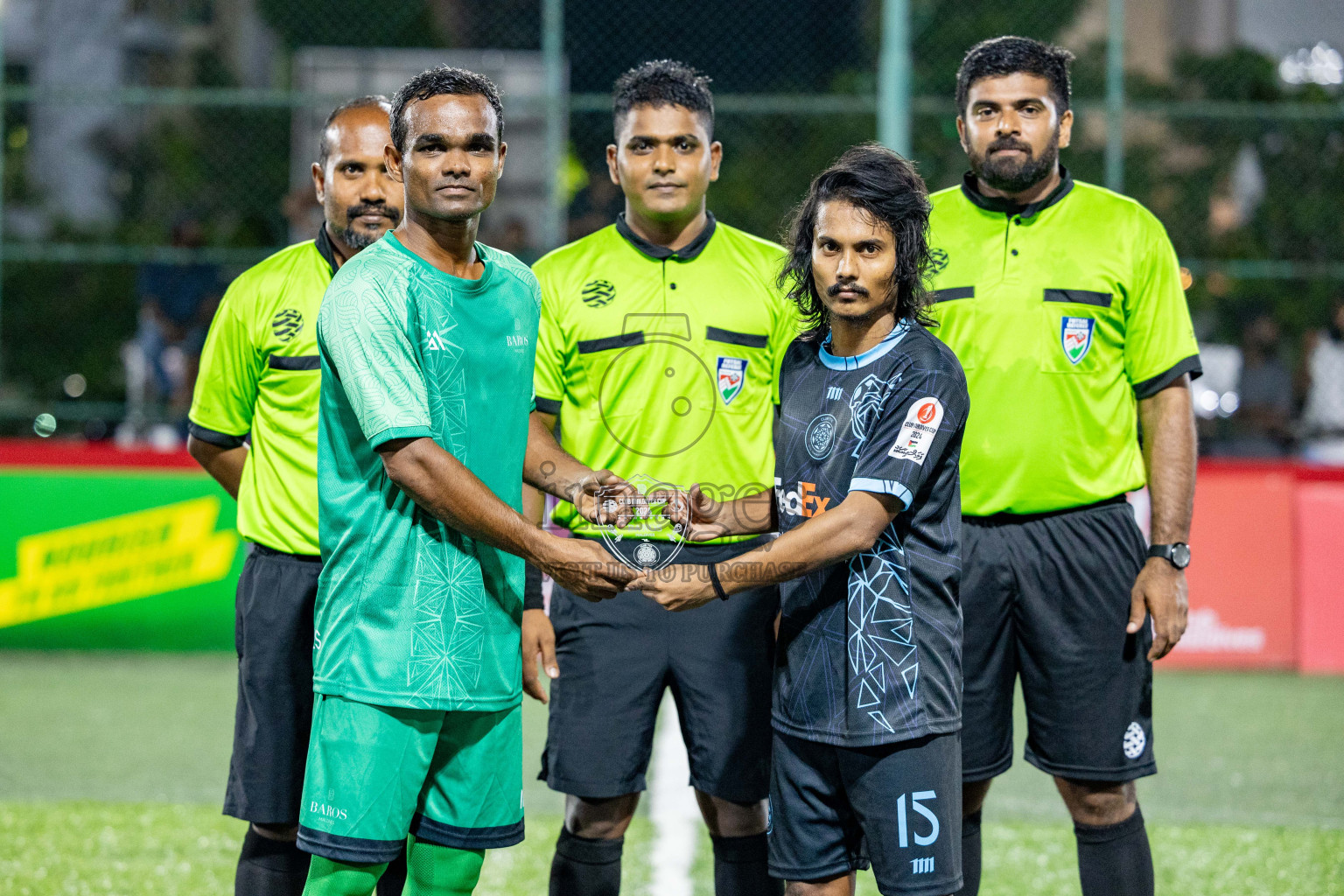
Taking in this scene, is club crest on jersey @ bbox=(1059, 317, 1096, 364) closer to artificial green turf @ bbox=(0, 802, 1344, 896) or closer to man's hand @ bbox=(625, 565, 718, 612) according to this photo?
man's hand @ bbox=(625, 565, 718, 612)

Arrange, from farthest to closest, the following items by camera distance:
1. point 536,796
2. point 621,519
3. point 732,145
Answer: point 732,145
point 536,796
point 621,519

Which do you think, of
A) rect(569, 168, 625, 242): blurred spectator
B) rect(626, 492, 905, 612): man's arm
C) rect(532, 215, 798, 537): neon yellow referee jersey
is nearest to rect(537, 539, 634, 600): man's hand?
rect(626, 492, 905, 612): man's arm

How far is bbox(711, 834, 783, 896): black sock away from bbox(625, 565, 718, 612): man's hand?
857 millimetres

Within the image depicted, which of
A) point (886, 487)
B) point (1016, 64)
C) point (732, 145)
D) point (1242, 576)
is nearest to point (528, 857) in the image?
point (886, 487)

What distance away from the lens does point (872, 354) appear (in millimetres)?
3127

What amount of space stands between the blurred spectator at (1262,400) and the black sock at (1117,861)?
242 inches

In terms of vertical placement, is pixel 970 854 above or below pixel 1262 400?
below

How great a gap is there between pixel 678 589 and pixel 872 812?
0.63 m

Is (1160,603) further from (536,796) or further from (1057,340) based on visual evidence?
(536,796)

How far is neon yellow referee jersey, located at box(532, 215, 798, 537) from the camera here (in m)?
3.71

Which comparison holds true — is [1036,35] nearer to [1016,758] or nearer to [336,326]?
[1016,758]

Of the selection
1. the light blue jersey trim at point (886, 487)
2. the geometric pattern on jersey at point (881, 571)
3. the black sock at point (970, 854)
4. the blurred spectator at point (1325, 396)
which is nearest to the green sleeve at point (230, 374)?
the geometric pattern on jersey at point (881, 571)

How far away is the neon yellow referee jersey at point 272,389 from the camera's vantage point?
12.1 ft

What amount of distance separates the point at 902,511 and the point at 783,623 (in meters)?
0.39
